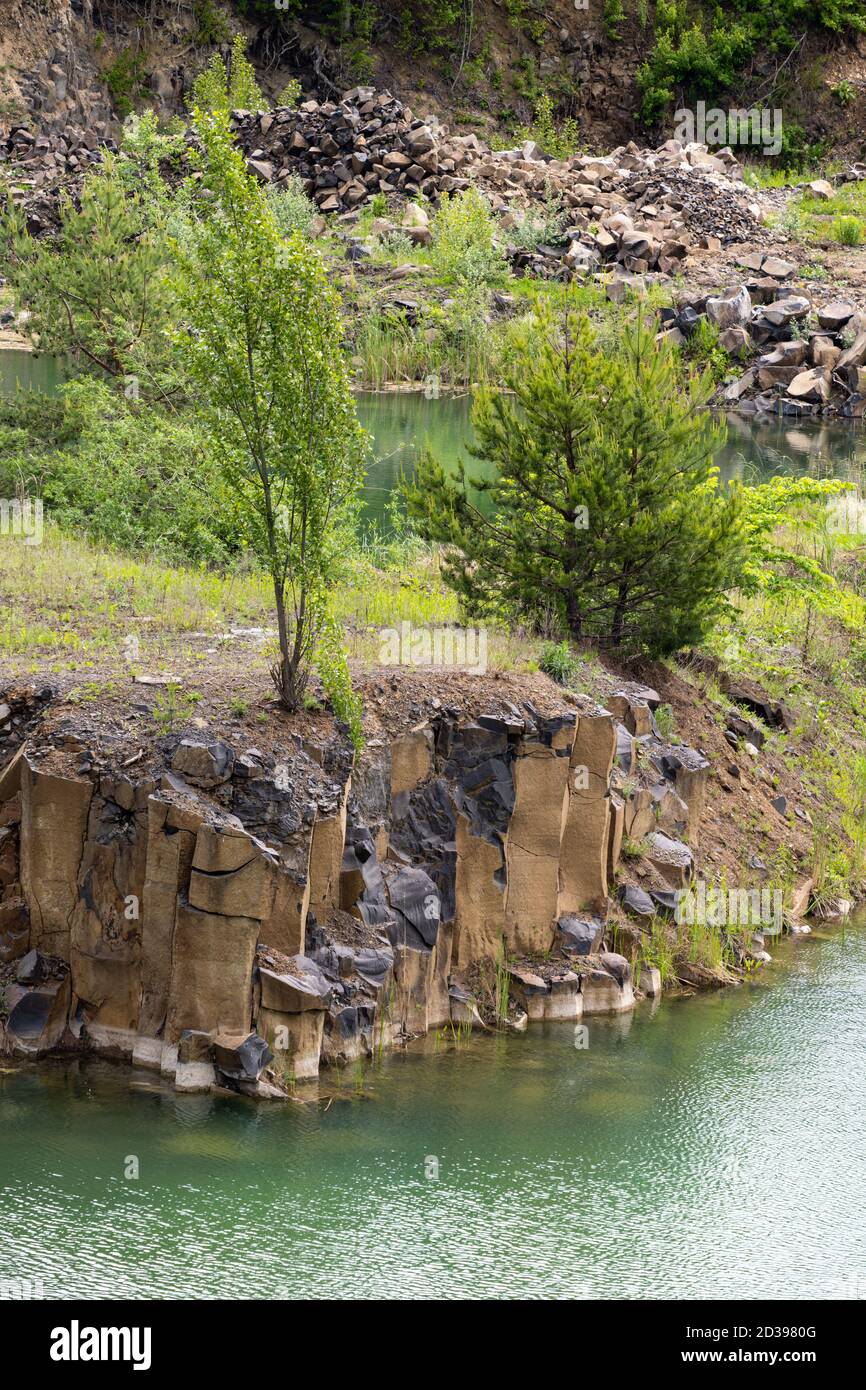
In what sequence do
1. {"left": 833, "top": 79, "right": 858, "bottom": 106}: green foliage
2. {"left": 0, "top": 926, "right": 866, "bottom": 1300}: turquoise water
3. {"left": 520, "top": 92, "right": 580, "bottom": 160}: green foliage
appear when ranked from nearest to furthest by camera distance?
{"left": 0, "top": 926, "right": 866, "bottom": 1300}: turquoise water → {"left": 520, "top": 92, "right": 580, "bottom": 160}: green foliage → {"left": 833, "top": 79, "right": 858, "bottom": 106}: green foliage

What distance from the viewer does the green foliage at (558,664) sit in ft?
46.6

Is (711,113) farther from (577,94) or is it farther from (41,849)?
(41,849)

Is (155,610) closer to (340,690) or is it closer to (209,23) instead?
(340,690)

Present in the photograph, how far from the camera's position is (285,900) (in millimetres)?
11055

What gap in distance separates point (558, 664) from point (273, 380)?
3.90 meters

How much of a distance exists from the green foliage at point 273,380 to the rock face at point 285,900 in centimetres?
120

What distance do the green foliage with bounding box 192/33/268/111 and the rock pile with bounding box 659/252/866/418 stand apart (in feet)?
70.0

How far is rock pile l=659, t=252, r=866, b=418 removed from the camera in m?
40.4

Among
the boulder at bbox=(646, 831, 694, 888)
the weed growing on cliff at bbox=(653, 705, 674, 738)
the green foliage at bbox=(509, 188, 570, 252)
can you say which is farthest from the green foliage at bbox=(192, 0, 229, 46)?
the boulder at bbox=(646, 831, 694, 888)

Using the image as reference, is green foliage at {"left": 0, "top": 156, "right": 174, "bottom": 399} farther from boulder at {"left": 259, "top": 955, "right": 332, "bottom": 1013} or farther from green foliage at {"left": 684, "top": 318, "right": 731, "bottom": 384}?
green foliage at {"left": 684, "top": 318, "right": 731, "bottom": 384}

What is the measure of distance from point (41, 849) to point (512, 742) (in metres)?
3.83

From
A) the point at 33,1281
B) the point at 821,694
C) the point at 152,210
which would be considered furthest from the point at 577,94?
the point at 33,1281

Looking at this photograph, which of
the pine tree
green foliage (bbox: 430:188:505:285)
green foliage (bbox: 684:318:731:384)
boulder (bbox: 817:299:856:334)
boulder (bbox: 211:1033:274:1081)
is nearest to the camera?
boulder (bbox: 211:1033:274:1081)

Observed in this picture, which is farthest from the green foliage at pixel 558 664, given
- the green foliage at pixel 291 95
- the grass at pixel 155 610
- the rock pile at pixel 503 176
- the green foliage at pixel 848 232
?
the green foliage at pixel 291 95
